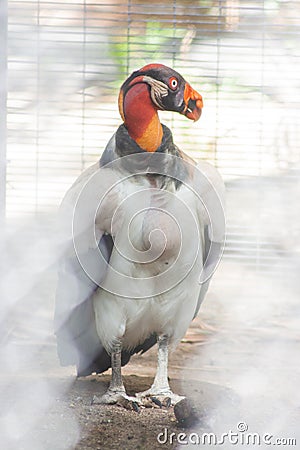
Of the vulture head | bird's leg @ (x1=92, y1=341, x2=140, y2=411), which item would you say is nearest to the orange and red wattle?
the vulture head

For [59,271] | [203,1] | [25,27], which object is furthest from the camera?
[203,1]

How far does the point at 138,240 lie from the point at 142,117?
0.16m

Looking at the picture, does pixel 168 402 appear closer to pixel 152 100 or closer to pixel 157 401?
pixel 157 401

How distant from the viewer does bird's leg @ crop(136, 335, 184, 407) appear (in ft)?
3.80

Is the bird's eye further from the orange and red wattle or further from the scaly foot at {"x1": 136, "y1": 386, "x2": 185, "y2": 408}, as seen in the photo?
the scaly foot at {"x1": 136, "y1": 386, "x2": 185, "y2": 408}

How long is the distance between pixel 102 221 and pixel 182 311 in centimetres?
23

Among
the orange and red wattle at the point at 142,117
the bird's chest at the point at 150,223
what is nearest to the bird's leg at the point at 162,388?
the bird's chest at the point at 150,223

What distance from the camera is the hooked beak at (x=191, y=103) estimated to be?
43.6 inches

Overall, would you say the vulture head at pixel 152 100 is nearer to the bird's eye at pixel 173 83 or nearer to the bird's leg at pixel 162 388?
the bird's eye at pixel 173 83

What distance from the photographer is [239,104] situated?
6.11 feet

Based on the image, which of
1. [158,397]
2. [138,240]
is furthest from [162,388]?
[138,240]

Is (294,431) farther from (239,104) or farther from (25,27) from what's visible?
(239,104)

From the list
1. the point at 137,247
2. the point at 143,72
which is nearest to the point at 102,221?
the point at 137,247

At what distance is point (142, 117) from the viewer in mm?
1106
